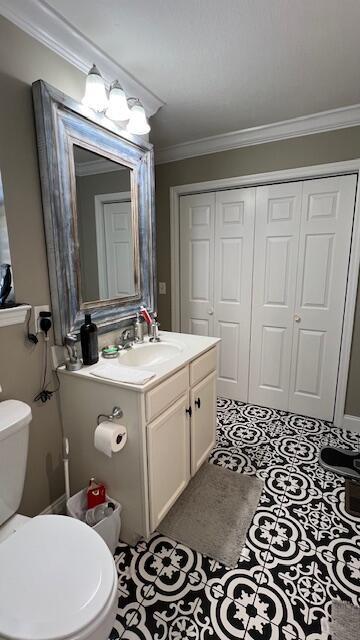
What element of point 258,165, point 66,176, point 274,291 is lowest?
point 274,291

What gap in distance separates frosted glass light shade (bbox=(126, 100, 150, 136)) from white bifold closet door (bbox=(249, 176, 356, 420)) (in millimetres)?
1174

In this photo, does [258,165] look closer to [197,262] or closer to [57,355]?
[197,262]

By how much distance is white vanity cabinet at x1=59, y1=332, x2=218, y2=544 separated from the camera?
136cm

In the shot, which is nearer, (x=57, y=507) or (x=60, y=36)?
(x=60, y=36)

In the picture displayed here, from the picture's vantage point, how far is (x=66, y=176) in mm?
1455

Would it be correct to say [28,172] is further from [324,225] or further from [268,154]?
[324,225]

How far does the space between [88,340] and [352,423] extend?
2.17 m

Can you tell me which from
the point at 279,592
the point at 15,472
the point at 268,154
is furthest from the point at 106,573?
the point at 268,154

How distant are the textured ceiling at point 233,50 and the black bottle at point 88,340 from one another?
4.19ft

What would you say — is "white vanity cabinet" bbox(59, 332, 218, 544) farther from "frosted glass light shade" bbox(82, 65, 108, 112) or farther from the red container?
"frosted glass light shade" bbox(82, 65, 108, 112)

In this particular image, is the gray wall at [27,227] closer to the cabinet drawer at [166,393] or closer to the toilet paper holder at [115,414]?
the toilet paper holder at [115,414]

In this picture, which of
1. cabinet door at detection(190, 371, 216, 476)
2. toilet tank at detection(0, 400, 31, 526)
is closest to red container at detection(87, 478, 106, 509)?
toilet tank at detection(0, 400, 31, 526)

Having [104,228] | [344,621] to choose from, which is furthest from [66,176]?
[344,621]

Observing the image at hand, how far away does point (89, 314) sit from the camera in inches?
62.8
